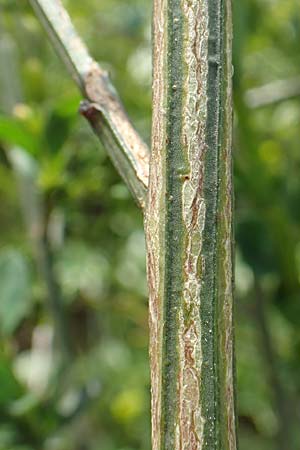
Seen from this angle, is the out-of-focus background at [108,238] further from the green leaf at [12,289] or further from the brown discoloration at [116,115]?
the brown discoloration at [116,115]

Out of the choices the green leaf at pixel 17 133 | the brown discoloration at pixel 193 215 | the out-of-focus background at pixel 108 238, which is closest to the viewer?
the brown discoloration at pixel 193 215

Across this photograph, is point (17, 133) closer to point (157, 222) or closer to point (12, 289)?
point (12, 289)

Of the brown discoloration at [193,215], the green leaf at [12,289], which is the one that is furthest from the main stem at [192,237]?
the green leaf at [12,289]

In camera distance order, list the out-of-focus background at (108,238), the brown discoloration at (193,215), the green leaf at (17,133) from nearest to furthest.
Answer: the brown discoloration at (193,215)
the green leaf at (17,133)
the out-of-focus background at (108,238)

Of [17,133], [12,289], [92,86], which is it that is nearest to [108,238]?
[12,289]

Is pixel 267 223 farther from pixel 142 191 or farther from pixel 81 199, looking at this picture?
pixel 142 191

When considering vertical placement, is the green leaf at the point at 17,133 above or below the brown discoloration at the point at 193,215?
above

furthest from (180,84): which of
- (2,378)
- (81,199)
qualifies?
(81,199)
